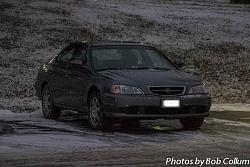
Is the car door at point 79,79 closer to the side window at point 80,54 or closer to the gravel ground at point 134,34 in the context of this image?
the side window at point 80,54

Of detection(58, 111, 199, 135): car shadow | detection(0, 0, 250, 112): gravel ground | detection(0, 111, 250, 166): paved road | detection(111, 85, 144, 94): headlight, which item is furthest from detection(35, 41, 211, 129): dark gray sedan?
detection(0, 0, 250, 112): gravel ground

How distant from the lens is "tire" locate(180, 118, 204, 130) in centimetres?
1134

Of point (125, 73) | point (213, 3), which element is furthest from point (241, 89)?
point (213, 3)

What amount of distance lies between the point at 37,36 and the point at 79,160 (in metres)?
18.0

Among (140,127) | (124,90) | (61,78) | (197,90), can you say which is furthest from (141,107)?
(61,78)

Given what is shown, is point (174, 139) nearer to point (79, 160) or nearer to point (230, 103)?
point (79, 160)

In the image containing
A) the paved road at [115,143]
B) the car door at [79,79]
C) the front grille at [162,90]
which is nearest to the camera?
the paved road at [115,143]

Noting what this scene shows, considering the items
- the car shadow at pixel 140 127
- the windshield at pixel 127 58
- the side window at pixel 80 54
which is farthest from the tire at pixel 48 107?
the windshield at pixel 127 58

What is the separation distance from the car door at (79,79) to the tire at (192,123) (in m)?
1.82

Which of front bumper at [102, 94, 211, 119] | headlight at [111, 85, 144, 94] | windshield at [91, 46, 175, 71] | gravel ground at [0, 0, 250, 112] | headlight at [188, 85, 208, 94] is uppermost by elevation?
windshield at [91, 46, 175, 71]

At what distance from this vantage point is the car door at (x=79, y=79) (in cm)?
1130

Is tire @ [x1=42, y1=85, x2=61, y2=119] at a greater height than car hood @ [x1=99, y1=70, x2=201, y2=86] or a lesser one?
lesser

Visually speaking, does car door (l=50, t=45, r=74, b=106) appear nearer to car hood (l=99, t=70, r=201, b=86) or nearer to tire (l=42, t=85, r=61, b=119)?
tire (l=42, t=85, r=61, b=119)

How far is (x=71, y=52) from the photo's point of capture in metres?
12.6
